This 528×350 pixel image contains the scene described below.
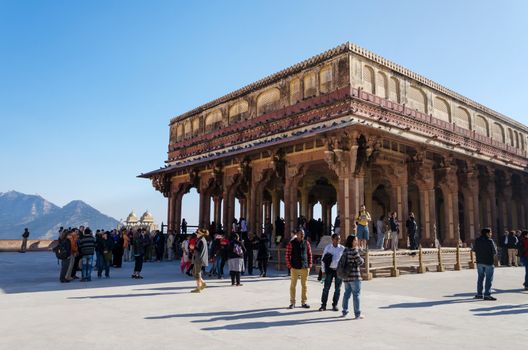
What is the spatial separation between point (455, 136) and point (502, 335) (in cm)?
1795

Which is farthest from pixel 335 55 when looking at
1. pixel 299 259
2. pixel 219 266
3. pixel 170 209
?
pixel 170 209

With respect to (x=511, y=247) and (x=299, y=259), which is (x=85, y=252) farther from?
(x=511, y=247)

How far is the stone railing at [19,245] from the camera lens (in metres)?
24.7

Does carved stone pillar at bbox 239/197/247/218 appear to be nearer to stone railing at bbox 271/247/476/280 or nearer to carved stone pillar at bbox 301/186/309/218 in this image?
carved stone pillar at bbox 301/186/309/218

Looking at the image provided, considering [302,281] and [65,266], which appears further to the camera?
[65,266]

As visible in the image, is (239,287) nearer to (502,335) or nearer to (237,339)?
(237,339)

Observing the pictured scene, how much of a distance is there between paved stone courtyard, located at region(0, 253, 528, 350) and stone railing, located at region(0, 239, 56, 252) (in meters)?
17.5

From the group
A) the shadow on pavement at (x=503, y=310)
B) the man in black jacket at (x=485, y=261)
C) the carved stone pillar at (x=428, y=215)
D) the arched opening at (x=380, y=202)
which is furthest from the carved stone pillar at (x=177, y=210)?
the shadow on pavement at (x=503, y=310)

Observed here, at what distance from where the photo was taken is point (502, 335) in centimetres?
536

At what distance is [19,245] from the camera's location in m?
25.2

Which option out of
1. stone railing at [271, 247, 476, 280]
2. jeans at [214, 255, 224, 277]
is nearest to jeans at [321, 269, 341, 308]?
stone railing at [271, 247, 476, 280]

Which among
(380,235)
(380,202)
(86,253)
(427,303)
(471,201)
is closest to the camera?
(427,303)

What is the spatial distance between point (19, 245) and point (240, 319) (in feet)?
80.3

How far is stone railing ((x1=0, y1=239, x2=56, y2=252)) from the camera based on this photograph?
24.7 metres
